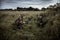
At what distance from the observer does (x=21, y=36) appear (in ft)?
22.6

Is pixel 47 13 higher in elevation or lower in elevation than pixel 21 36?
higher

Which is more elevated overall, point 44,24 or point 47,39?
point 44,24

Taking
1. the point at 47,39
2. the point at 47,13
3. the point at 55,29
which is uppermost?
the point at 47,13

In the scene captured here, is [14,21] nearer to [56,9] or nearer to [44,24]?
[44,24]

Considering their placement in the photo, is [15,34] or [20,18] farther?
[20,18]

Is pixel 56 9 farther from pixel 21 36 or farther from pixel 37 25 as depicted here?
pixel 21 36

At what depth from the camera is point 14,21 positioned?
309 inches

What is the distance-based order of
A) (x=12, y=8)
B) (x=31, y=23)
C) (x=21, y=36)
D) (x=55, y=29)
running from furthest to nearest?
(x=12, y=8), (x=31, y=23), (x=21, y=36), (x=55, y=29)

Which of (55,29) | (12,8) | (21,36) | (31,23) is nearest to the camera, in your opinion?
(55,29)

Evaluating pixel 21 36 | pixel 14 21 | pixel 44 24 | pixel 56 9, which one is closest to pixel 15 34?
pixel 21 36

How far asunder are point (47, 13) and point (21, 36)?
6.04ft

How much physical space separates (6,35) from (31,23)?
1.41m

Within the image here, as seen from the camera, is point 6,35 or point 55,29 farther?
point 6,35

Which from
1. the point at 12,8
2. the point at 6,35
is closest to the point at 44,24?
the point at 6,35
